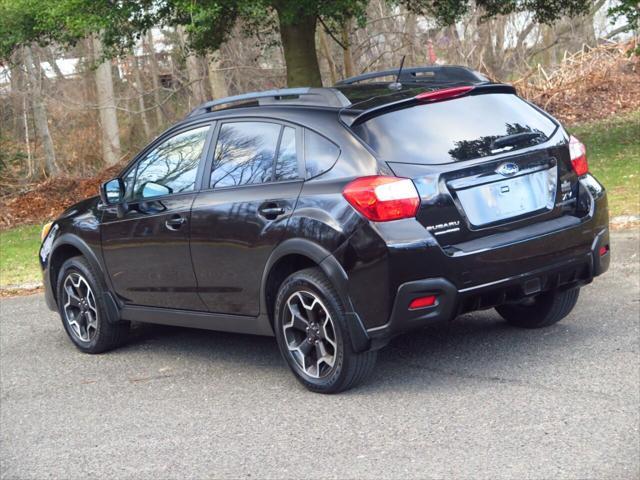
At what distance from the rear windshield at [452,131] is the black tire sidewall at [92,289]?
2.75 meters

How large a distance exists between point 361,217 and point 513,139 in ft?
3.81

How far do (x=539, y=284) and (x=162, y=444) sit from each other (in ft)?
7.68

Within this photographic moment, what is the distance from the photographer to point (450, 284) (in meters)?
5.71

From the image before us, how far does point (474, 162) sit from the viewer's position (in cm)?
594

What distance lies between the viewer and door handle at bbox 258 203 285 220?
20.3 feet

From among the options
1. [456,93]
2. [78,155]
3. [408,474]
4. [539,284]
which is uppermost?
[456,93]

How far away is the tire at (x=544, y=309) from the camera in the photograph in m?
7.05

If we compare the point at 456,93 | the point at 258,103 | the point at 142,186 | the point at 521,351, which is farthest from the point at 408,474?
the point at 142,186

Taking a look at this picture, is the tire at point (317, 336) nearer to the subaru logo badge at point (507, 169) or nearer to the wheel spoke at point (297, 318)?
the wheel spoke at point (297, 318)

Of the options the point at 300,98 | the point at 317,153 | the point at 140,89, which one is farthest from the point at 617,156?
Answer: the point at 140,89

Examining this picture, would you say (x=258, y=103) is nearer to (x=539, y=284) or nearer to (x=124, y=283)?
(x=124, y=283)

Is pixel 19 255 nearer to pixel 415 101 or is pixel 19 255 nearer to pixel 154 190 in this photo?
pixel 154 190

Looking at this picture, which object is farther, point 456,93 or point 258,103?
point 258,103

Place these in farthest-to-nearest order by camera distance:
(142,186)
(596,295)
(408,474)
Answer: (596,295)
(142,186)
(408,474)
